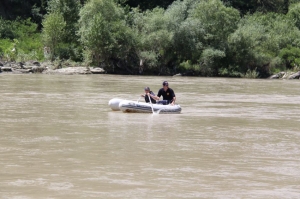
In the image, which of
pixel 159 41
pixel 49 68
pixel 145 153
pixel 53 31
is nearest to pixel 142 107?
pixel 145 153

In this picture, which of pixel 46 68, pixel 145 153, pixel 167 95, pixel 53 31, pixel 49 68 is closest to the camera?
pixel 145 153

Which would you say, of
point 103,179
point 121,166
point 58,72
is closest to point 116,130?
point 121,166

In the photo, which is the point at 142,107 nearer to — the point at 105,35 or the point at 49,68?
the point at 49,68

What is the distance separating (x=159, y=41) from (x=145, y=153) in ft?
128

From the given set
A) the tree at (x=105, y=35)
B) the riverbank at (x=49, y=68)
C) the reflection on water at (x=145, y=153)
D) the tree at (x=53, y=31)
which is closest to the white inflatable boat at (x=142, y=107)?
the reflection on water at (x=145, y=153)

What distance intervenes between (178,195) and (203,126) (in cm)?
809

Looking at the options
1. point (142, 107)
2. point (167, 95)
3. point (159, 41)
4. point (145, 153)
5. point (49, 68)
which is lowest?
point (145, 153)

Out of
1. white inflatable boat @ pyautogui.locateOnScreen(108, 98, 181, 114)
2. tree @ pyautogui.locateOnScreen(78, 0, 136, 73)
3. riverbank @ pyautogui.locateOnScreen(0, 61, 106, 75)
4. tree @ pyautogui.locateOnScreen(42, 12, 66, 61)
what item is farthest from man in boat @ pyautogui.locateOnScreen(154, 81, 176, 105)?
tree @ pyautogui.locateOnScreen(42, 12, 66, 61)

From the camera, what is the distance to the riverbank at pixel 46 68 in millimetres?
45344

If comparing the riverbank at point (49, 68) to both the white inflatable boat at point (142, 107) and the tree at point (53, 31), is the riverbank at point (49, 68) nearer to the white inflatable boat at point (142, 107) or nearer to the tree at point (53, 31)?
the tree at point (53, 31)

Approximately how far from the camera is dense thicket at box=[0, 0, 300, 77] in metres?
50.3

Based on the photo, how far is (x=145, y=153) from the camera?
38.7ft

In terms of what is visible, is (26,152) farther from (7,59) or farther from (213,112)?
(7,59)

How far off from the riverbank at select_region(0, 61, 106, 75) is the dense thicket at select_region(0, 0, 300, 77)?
66.7 inches
